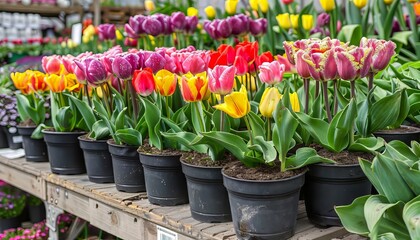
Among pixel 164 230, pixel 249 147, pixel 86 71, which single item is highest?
pixel 86 71

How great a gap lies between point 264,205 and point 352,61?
0.35 metres

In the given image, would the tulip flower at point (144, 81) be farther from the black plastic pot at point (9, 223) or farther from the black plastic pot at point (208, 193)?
the black plastic pot at point (9, 223)

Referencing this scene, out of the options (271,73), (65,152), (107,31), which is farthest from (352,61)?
(107,31)

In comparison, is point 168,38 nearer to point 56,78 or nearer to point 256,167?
point 56,78

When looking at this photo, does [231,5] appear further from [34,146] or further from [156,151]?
[156,151]

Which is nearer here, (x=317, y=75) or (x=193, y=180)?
(x=317, y=75)

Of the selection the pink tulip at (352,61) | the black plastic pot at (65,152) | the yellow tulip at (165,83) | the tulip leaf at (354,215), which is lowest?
the black plastic pot at (65,152)

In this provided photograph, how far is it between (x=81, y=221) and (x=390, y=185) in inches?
65.9

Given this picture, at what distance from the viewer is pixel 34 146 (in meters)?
2.17

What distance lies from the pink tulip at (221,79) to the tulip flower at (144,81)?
0.27m

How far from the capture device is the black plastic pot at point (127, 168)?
159cm

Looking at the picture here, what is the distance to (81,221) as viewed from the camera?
238cm

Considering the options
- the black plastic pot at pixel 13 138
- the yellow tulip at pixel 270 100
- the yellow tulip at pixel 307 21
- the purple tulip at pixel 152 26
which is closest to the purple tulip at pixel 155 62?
the yellow tulip at pixel 270 100

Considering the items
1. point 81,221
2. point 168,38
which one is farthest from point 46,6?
point 81,221
